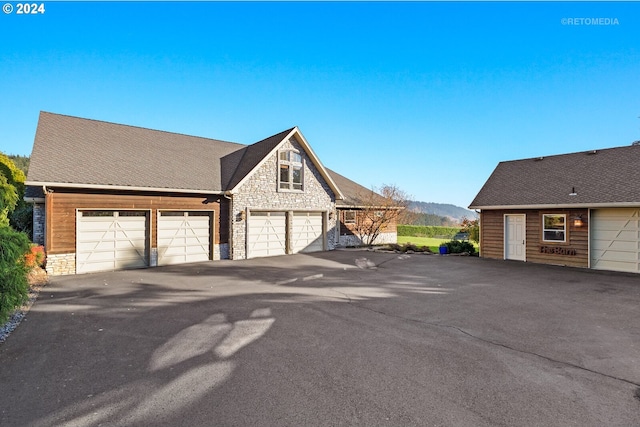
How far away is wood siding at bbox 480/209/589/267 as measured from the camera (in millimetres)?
13188

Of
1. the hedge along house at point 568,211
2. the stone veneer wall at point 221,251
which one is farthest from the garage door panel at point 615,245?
the stone veneer wall at point 221,251

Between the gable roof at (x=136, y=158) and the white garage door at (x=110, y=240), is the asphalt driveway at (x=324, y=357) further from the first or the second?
the gable roof at (x=136, y=158)

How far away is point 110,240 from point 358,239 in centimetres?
1467

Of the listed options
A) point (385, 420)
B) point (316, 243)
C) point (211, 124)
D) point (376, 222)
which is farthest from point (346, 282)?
point (211, 124)

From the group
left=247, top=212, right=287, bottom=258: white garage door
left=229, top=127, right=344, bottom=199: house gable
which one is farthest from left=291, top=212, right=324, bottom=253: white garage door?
left=229, top=127, right=344, bottom=199: house gable

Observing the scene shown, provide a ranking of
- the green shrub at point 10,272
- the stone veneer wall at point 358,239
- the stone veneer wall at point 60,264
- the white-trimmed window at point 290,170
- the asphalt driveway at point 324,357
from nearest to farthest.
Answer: the asphalt driveway at point 324,357, the green shrub at point 10,272, the stone veneer wall at point 60,264, the white-trimmed window at point 290,170, the stone veneer wall at point 358,239

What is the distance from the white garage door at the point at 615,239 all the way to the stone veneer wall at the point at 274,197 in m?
12.5

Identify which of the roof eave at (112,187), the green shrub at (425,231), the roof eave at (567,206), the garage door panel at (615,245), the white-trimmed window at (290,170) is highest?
the white-trimmed window at (290,170)

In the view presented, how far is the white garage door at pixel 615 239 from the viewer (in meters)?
12.0

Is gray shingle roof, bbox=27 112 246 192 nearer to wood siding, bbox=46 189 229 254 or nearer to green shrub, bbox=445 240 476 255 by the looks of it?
wood siding, bbox=46 189 229 254

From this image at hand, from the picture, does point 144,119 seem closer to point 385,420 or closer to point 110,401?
point 110,401

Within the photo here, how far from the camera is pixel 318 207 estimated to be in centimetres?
1853

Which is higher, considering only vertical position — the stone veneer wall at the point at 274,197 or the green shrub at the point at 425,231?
the stone veneer wall at the point at 274,197

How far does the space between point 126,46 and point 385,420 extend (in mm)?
16706
